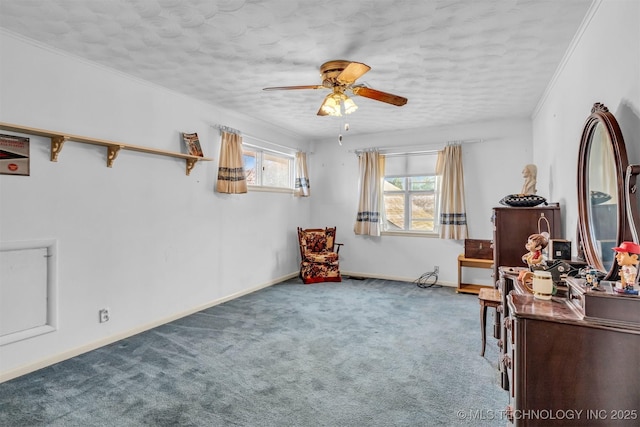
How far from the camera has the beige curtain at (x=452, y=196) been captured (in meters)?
4.98

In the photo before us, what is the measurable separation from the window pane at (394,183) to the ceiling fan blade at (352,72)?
10.5ft

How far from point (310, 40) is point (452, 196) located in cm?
342

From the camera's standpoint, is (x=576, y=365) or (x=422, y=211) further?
(x=422, y=211)

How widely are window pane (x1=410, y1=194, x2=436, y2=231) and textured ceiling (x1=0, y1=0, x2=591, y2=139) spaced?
1.99 m

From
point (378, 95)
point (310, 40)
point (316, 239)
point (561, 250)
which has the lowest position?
point (316, 239)

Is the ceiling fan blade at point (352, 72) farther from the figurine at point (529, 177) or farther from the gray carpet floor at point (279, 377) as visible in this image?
the gray carpet floor at point (279, 377)

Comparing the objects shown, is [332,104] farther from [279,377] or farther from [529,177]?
[279,377]

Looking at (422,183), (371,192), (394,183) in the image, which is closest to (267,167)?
(371,192)

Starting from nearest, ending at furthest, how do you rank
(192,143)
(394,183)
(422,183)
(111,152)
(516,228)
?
(516,228) < (111,152) < (192,143) < (422,183) < (394,183)

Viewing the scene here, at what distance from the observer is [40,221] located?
260 cm

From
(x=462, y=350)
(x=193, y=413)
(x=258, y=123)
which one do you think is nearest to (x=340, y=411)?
(x=193, y=413)

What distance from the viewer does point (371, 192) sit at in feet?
18.4

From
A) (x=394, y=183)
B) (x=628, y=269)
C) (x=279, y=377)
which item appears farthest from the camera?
(x=394, y=183)

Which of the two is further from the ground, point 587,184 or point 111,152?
point 111,152
